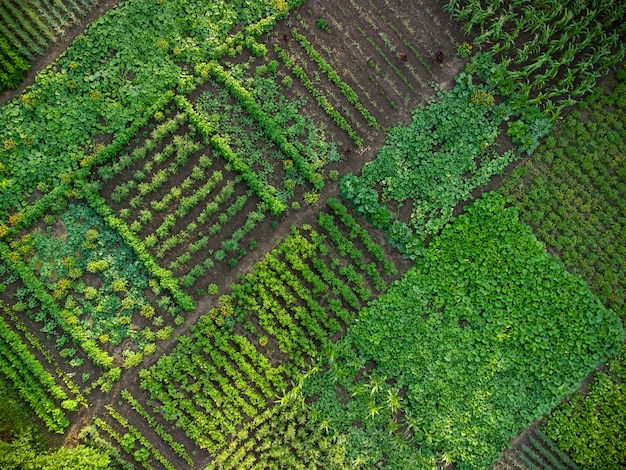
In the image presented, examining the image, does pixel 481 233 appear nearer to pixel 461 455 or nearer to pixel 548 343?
pixel 548 343

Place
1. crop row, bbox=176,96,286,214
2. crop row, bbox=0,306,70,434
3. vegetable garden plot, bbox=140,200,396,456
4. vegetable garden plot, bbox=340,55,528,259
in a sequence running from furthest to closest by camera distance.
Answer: vegetable garden plot, bbox=340,55,528,259
crop row, bbox=176,96,286,214
vegetable garden plot, bbox=140,200,396,456
crop row, bbox=0,306,70,434

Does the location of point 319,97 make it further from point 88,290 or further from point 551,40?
point 88,290

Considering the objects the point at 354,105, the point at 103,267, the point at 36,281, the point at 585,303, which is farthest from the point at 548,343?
the point at 36,281

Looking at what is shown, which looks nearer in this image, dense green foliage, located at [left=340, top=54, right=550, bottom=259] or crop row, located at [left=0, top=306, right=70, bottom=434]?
crop row, located at [left=0, top=306, right=70, bottom=434]

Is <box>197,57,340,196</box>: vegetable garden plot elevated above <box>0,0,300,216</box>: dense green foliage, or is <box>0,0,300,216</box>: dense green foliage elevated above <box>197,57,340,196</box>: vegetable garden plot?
<box>0,0,300,216</box>: dense green foliage

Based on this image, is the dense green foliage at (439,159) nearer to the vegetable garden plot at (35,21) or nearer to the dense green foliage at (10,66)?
the vegetable garden plot at (35,21)

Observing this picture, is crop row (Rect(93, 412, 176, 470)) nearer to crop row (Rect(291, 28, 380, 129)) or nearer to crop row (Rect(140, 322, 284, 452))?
crop row (Rect(140, 322, 284, 452))

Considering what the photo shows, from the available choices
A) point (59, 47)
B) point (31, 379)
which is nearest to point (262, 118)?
point (59, 47)

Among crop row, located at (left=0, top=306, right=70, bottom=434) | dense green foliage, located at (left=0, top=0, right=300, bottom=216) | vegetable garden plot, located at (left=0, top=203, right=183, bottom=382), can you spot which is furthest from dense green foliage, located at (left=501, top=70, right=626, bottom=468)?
crop row, located at (left=0, top=306, right=70, bottom=434)
